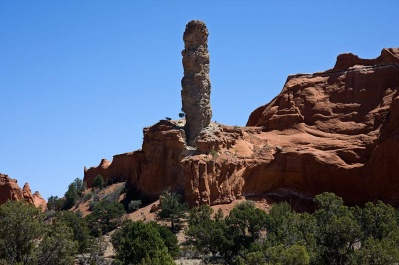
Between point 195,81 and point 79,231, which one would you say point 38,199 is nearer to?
point 195,81

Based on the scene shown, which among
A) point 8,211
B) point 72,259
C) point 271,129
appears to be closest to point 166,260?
point 72,259

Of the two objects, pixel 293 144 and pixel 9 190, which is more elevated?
pixel 9 190

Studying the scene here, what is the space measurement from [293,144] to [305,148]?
1.43m

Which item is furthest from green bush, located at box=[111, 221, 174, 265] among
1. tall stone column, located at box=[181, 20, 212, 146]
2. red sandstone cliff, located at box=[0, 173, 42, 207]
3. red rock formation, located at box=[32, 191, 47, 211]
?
red rock formation, located at box=[32, 191, 47, 211]

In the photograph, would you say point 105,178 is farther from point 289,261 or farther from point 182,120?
point 289,261

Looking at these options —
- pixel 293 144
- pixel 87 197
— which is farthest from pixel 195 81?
pixel 87 197

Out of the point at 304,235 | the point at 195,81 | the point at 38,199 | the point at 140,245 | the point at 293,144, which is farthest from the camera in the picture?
the point at 38,199

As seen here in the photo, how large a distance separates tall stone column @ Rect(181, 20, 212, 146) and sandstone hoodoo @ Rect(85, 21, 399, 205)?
99 millimetres

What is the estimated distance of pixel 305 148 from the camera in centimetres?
6425

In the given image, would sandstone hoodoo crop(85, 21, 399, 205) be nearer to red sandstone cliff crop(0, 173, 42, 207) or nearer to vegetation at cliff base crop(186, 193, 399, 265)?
vegetation at cliff base crop(186, 193, 399, 265)

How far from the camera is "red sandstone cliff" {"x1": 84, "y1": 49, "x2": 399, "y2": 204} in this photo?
59938mm

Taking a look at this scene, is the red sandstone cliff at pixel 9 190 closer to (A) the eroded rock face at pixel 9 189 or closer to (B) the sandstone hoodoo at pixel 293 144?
(A) the eroded rock face at pixel 9 189

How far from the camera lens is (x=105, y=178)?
83875 mm

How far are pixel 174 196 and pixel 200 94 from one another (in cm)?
1105
